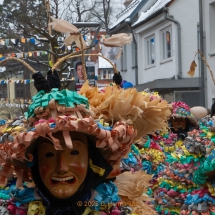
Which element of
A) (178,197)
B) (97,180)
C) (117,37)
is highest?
(117,37)

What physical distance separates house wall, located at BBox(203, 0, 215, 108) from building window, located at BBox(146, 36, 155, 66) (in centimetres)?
507

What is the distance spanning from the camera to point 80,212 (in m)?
3.28

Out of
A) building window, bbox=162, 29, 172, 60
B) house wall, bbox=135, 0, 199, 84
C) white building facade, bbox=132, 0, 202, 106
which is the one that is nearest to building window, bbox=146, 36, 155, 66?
house wall, bbox=135, 0, 199, 84

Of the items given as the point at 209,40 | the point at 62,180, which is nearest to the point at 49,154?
the point at 62,180

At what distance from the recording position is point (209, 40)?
639 inches

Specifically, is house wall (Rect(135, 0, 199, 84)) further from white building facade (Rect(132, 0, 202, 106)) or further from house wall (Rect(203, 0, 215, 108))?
house wall (Rect(203, 0, 215, 108))

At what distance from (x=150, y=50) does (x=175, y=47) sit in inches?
122

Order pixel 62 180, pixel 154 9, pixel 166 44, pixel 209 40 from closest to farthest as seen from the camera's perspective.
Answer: pixel 62 180, pixel 209 40, pixel 166 44, pixel 154 9

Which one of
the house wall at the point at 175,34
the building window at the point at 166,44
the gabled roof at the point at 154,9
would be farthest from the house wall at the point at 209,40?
the building window at the point at 166,44

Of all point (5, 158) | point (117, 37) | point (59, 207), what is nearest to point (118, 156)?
point (59, 207)

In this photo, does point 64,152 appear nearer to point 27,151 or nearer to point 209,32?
point 27,151

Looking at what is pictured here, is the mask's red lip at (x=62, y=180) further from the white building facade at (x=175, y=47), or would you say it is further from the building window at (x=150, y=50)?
the building window at (x=150, y=50)

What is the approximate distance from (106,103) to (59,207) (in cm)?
121

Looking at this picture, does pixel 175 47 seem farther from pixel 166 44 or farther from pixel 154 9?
pixel 154 9
